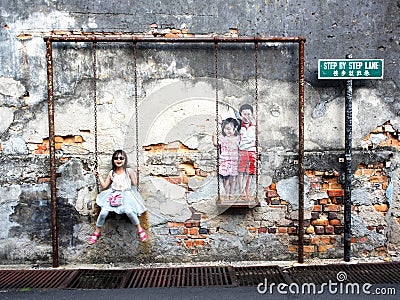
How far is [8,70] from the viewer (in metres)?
4.11

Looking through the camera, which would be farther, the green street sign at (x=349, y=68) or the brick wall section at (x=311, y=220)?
the brick wall section at (x=311, y=220)

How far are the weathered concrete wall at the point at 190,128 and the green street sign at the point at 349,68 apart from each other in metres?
0.15

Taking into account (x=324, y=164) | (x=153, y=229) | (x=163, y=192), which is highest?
(x=324, y=164)

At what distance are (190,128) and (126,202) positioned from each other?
1.03 m

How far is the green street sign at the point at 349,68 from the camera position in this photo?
4.08m

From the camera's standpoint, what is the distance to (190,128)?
4.21 m

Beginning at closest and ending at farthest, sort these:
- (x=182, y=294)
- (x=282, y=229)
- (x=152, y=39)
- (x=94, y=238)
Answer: (x=182, y=294) → (x=152, y=39) → (x=94, y=238) → (x=282, y=229)

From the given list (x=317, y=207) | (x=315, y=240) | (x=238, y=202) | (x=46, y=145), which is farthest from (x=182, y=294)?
(x=46, y=145)

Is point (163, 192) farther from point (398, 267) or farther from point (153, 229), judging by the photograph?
point (398, 267)

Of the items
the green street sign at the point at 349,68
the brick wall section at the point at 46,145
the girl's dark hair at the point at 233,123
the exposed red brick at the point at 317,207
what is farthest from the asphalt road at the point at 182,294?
the green street sign at the point at 349,68

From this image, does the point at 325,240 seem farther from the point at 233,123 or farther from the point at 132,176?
the point at 132,176

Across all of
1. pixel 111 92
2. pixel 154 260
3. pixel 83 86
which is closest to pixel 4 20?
pixel 83 86

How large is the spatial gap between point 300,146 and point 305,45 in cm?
109

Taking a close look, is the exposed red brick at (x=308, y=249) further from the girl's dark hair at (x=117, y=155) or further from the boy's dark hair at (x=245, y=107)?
the girl's dark hair at (x=117, y=155)
